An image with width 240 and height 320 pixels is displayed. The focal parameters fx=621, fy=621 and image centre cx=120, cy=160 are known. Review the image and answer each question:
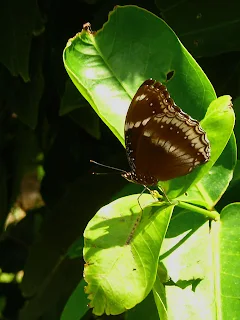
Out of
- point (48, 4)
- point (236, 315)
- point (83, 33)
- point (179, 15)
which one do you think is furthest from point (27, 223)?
point (236, 315)

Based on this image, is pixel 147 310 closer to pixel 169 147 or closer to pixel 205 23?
pixel 169 147

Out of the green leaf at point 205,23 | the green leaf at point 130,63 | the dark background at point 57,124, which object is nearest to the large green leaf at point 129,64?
the green leaf at point 130,63

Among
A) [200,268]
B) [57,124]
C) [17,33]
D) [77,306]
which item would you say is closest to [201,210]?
[200,268]

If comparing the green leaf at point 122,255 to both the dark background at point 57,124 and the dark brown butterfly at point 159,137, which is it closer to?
the dark brown butterfly at point 159,137

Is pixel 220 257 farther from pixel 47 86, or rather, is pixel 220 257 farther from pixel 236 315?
pixel 47 86

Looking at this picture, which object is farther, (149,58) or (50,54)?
(50,54)

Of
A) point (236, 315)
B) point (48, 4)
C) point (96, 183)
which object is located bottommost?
point (96, 183)
